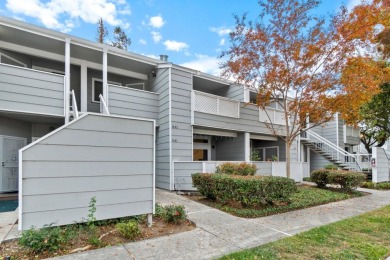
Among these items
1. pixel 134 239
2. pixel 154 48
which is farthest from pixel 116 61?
pixel 154 48

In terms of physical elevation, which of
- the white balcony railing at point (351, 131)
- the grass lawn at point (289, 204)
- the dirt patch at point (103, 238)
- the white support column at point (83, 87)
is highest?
the white support column at point (83, 87)

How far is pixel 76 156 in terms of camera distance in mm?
4801

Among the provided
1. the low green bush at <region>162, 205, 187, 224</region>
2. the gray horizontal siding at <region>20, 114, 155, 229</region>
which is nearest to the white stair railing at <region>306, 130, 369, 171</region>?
the low green bush at <region>162, 205, 187, 224</region>

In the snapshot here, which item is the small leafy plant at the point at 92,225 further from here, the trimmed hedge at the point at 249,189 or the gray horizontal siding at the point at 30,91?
the gray horizontal siding at the point at 30,91

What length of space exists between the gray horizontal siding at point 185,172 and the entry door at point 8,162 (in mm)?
6334

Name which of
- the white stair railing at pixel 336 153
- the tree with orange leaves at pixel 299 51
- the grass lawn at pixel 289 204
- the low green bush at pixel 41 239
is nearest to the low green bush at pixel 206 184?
the grass lawn at pixel 289 204

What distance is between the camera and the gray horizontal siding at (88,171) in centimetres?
437

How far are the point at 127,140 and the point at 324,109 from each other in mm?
8382

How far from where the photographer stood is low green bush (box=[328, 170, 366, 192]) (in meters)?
10.8

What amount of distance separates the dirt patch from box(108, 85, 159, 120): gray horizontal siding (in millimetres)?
5990

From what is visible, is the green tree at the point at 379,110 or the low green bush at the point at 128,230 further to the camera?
the green tree at the point at 379,110

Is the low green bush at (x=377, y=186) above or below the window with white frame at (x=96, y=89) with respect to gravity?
below

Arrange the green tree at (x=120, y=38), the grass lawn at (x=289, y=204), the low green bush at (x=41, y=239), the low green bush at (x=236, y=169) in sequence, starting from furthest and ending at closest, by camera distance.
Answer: the green tree at (x=120, y=38)
the low green bush at (x=236, y=169)
the grass lawn at (x=289, y=204)
the low green bush at (x=41, y=239)

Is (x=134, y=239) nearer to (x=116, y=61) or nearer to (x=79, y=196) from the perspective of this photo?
(x=79, y=196)
